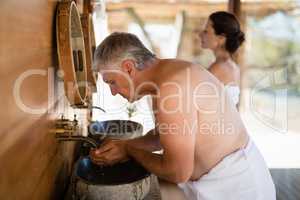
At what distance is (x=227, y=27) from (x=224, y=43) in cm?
11

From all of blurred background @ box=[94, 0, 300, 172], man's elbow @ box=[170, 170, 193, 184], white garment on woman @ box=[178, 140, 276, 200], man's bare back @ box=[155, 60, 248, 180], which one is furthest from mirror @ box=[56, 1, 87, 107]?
blurred background @ box=[94, 0, 300, 172]

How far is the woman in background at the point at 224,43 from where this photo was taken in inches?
85.2

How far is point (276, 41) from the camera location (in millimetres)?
3418

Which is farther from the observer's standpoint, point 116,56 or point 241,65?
point 241,65

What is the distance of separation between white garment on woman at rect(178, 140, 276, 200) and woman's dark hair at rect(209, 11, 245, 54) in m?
1.12

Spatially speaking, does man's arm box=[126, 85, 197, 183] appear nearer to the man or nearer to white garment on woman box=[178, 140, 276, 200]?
the man

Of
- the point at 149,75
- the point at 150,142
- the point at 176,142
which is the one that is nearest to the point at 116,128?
the point at 150,142

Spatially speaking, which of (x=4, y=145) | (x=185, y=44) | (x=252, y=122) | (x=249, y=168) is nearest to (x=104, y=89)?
(x=185, y=44)

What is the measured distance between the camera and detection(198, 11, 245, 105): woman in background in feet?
7.10

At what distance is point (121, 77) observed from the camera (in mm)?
1159

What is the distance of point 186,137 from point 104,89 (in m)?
2.18

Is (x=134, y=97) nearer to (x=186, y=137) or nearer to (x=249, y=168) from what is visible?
(x=186, y=137)

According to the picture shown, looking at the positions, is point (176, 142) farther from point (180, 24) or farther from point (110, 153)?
point (180, 24)

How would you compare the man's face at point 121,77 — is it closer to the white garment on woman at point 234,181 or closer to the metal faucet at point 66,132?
the metal faucet at point 66,132
